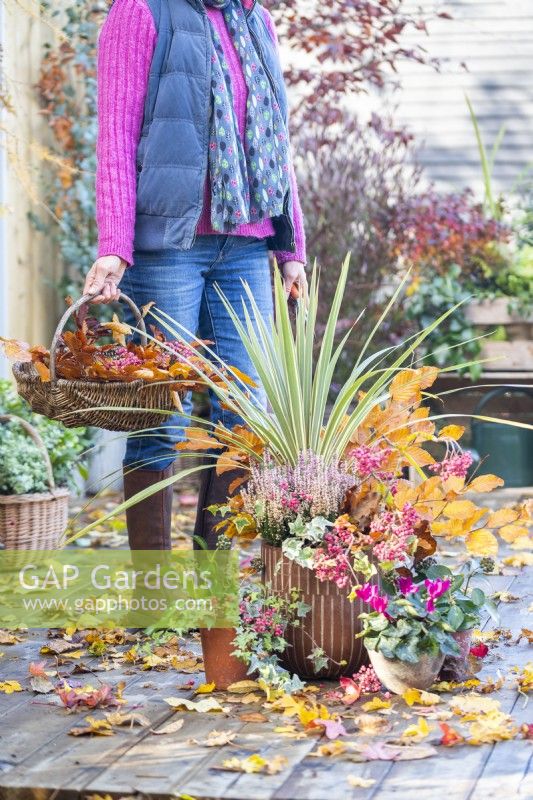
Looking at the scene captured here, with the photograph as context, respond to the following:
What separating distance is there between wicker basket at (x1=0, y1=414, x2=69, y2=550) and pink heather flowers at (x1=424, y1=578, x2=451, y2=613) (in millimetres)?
1513

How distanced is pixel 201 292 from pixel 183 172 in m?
0.29

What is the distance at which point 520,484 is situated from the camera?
15.0 feet

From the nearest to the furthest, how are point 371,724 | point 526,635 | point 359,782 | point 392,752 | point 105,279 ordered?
1. point 359,782
2. point 392,752
3. point 371,724
4. point 105,279
5. point 526,635

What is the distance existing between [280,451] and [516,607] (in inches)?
36.8

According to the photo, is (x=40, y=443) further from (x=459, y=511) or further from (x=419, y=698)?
(x=419, y=698)

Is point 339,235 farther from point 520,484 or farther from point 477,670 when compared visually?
point 477,670

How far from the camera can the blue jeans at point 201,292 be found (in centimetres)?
257

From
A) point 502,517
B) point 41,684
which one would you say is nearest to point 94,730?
point 41,684

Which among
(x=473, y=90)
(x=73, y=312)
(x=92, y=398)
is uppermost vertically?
(x=473, y=90)

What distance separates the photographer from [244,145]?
2611mm

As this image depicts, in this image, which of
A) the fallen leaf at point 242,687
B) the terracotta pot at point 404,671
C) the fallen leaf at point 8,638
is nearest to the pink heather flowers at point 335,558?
the terracotta pot at point 404,671

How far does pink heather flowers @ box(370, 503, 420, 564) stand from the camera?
2164 mm

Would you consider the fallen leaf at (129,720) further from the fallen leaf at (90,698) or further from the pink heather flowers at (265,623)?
the pink heather flowers at (265,623)

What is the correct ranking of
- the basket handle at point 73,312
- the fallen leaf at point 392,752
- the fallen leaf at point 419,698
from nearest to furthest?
the fallen leaf at point 392,752 < the fallen leaf at point 419,698 < the basket handle at point 73,312
